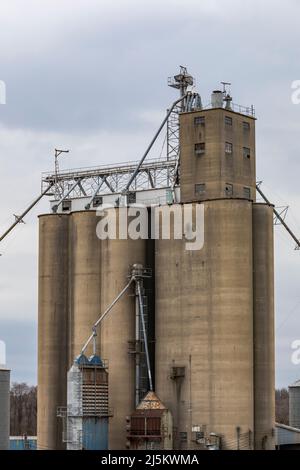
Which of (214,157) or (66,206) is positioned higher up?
(214,157)

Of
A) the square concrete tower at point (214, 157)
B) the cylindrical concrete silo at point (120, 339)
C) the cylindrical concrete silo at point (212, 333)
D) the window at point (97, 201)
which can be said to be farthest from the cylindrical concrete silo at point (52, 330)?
the square concrete tower at point (214, 157)

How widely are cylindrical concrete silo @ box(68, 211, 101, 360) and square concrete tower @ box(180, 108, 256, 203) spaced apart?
930 cm

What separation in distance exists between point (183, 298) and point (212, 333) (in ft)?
14.4

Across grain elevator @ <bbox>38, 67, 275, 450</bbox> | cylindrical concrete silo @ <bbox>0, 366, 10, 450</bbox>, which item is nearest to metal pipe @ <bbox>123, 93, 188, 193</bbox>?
grain elevator @ <bbox>38, 67, 275, 450</bbox>

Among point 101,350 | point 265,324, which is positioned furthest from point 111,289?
point 265,324

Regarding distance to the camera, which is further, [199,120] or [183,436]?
[199,120]

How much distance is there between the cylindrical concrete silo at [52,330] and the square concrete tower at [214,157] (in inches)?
528

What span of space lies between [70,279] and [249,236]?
1812 cm

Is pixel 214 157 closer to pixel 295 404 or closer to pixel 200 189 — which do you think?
pixel 200 189

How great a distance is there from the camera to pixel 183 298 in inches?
5069

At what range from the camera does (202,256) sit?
420 ft

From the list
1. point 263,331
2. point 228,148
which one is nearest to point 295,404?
point 263,331
